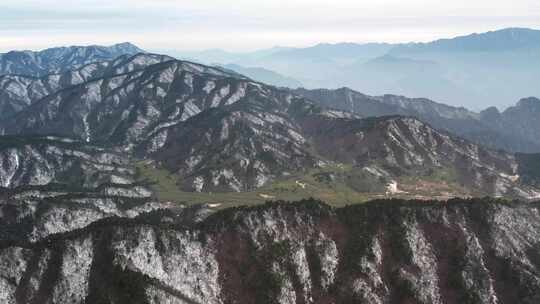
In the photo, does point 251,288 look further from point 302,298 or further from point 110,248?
point 110,248

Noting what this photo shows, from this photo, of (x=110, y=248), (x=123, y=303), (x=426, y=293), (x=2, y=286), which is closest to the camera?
(x=123, y=303)

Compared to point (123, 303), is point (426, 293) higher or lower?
lower

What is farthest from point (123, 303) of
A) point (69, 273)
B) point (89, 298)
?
point (69, 273)

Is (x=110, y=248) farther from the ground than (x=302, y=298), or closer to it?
farther from the ground

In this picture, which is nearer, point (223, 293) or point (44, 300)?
point (44, 300)

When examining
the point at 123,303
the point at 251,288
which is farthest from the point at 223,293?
the point at 123,303

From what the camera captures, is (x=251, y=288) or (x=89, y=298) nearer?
(x=89, y=298)

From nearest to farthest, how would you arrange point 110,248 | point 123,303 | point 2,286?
point 123,303, point 2,286, point 110,248

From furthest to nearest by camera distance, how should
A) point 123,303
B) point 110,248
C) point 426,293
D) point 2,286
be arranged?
point 426,293 → point 110,248 → point 2,286 → point 123,303

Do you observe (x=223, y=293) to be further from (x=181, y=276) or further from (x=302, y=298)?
(x=302, y=298)
